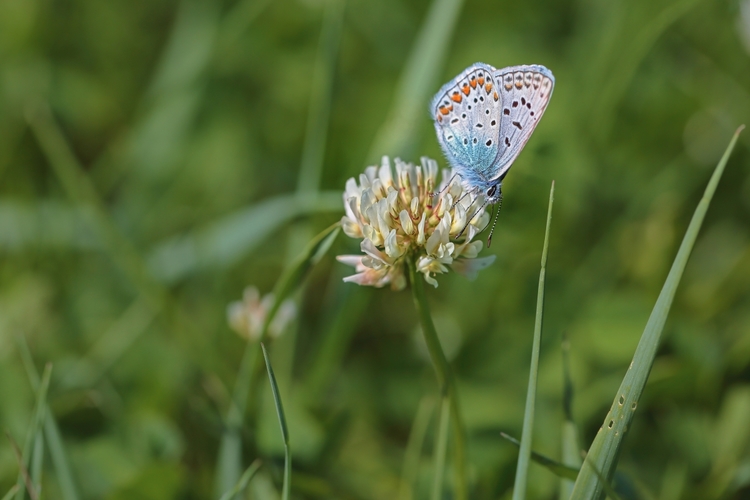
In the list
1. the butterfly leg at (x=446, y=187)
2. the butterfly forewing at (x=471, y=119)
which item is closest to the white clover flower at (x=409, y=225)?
the butterfly leg at (x=446, y=187)

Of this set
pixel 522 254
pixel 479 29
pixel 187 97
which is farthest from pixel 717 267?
pixel 187 97

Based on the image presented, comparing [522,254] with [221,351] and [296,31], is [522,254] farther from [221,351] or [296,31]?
[296,31]

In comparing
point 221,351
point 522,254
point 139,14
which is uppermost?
point 139,14

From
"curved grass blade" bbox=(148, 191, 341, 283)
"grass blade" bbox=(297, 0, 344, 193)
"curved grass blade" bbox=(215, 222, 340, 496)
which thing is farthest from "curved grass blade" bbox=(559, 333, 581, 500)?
"grass blade" bbox=(297, 0, 344, 193)

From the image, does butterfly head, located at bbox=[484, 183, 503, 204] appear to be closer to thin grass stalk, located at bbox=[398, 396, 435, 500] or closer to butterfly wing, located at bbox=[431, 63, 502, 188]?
butterfly wing, located at bbox=[431, 63, 502, 188]

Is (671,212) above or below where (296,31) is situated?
below

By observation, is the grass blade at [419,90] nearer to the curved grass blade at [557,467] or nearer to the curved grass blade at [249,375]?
the curved grass blade at [249,375]

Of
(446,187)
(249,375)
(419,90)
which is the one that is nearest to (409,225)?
(446,187)
